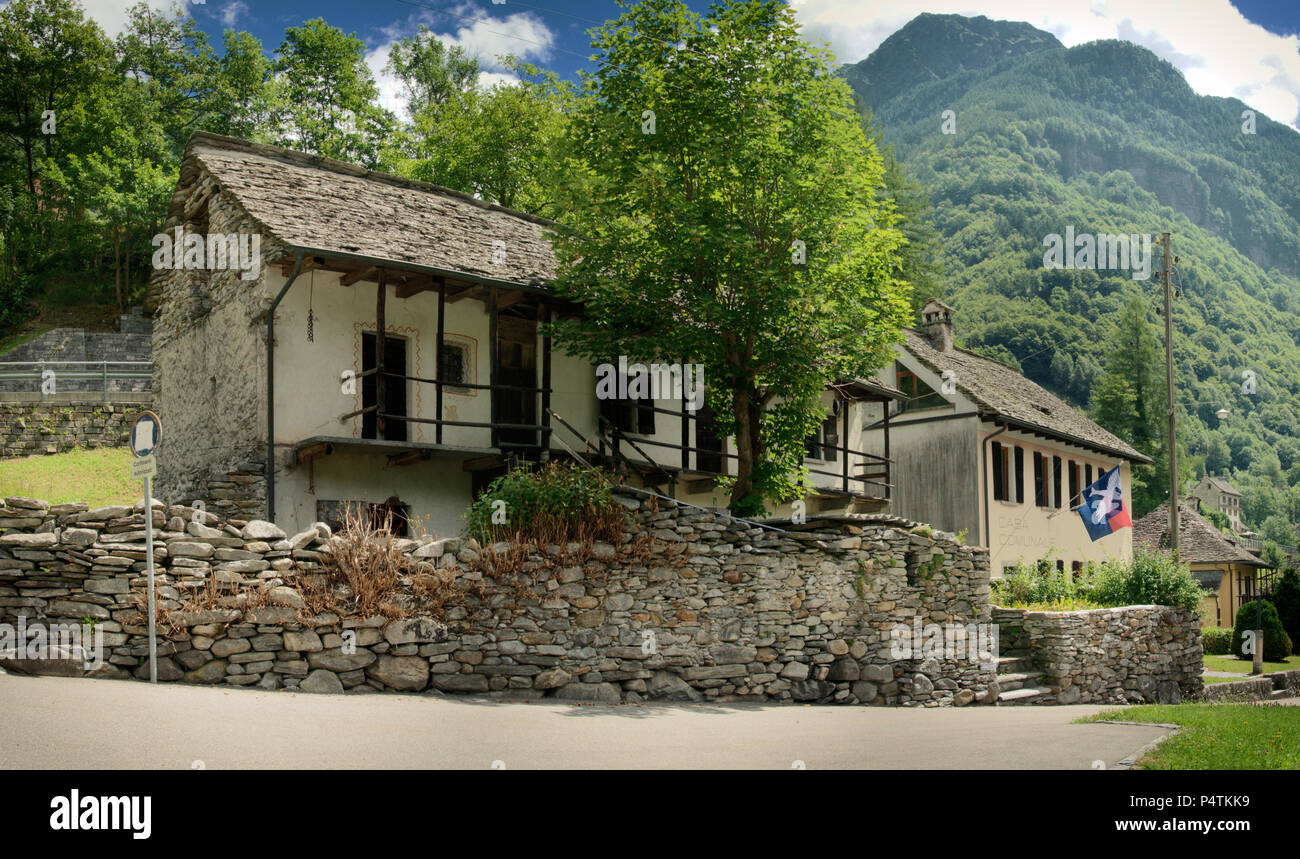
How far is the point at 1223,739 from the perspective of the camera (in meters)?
9.41

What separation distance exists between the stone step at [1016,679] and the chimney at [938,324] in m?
16.6

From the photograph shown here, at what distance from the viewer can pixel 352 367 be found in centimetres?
1697

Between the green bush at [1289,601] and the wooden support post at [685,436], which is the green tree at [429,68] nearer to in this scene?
A: the wooden support post at [685,436]

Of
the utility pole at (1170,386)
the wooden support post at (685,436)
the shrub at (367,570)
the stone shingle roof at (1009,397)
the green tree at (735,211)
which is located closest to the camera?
the shrub at (367,570)

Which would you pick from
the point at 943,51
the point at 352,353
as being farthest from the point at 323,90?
the point at 943,51

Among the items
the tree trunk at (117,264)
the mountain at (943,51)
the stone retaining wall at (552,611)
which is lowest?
the stone retaining wall at (552,611)

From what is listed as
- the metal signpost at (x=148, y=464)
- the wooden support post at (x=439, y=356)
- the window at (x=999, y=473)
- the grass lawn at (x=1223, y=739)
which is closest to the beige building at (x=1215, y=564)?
the window at (x=999, y=473)

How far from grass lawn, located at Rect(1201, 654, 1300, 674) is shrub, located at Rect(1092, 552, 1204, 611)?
16.6 feet

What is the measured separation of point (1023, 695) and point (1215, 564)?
32467 millimetres

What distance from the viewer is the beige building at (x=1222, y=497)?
82125 mm

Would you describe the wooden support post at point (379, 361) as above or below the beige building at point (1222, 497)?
above

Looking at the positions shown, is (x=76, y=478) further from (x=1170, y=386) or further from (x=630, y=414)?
(x=1170, y=386)
